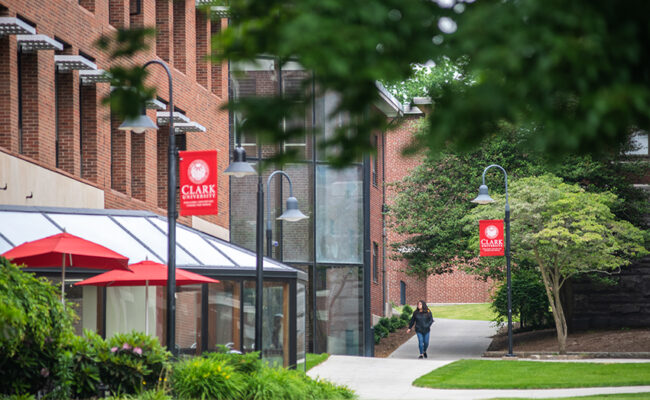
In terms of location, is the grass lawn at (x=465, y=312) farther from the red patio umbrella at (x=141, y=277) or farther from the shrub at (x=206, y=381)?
the shrub at (x=206, y=381)

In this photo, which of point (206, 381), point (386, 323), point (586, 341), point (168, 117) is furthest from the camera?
point (386, 323)

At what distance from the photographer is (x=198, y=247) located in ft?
75.6

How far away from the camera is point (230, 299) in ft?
75.6

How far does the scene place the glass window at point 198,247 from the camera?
22.4m

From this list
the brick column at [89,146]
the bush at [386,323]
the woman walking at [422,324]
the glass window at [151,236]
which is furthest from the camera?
the bush at [386,323]

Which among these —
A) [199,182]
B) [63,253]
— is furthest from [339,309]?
[63,253]

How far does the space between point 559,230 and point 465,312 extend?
23.3 metres

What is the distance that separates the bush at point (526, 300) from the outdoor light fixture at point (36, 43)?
78.8 feet

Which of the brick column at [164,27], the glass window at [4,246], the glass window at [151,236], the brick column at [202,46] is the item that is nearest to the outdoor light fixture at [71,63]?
the glass window at [151,236]

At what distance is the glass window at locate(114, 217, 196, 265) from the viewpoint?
21609 millimetres

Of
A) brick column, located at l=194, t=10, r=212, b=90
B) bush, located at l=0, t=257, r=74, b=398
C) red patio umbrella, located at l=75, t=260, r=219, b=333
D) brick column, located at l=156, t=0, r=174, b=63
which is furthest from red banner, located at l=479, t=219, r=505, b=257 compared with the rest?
bush, located at l=0, t=257, r=74, b=398

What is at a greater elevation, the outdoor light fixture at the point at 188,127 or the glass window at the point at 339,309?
the outdoor light fixture at the point at 188,127

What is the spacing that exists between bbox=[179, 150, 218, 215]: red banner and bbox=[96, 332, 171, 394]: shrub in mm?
5649

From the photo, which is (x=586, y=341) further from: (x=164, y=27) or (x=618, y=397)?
(x=164, y=27)
